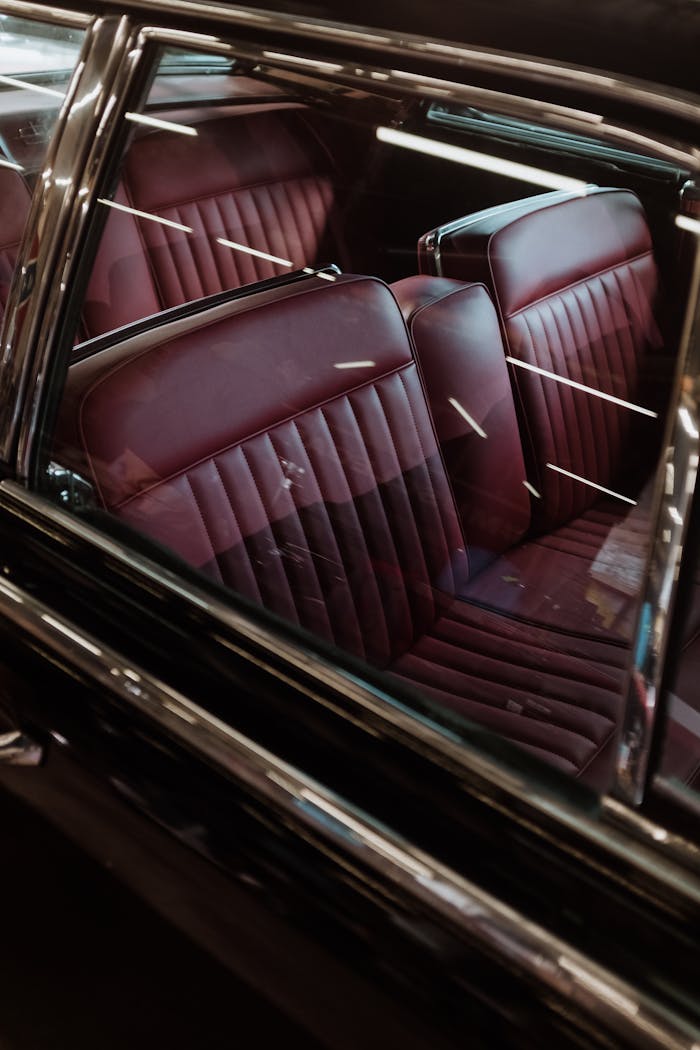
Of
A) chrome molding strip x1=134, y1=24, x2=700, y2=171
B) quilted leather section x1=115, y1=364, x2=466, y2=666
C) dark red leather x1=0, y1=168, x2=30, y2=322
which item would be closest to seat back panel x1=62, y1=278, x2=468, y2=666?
quilted leather section x1=115, y1=364, x2=466, y2=666

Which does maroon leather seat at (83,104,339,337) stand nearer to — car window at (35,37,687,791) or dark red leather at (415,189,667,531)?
car window at (35,37,687,791)

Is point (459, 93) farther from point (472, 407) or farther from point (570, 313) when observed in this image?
point (570, 313)

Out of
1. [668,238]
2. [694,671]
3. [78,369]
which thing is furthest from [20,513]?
[668,238]

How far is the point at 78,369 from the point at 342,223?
0.88 m

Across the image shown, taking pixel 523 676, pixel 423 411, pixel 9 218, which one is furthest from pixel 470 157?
pixel 9 218

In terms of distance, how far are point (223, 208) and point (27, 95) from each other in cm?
139

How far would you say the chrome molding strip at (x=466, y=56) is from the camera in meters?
0.59

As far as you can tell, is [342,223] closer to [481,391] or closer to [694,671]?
[481,391]

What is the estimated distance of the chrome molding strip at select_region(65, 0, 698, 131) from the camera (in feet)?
1.94

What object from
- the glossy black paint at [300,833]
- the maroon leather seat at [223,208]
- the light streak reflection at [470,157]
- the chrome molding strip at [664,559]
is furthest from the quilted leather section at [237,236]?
the chrome molding strip at [664,559]

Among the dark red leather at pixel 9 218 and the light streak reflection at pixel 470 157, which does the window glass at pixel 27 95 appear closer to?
the dark red leather at pixel 9 218

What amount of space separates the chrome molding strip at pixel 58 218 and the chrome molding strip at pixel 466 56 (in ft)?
0.44

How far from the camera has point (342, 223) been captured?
1.85 metres

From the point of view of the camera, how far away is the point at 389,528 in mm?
1324
